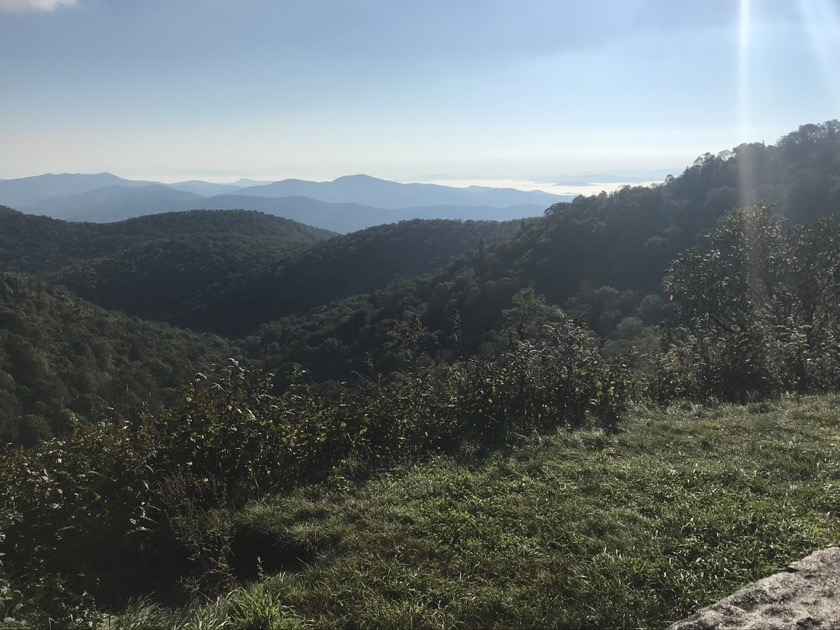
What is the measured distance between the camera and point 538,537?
10.0 feet

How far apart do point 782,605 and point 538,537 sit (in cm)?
120

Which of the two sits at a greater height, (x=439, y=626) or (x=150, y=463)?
(x=150, y=463)

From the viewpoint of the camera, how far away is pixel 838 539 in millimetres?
2820

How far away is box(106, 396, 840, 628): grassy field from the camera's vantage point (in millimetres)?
2449

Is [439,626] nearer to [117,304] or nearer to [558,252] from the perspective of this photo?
[558,252]

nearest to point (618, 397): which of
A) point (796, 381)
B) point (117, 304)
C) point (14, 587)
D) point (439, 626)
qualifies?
point (796, 381)

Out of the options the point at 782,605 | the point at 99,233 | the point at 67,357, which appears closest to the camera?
the point at 782,605

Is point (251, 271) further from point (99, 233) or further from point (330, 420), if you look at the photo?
point (330, 420)

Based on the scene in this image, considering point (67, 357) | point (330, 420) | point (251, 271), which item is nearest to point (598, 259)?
point (67, 357)

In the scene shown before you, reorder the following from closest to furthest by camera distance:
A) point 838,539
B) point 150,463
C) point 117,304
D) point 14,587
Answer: point 14,587 < point 838,539 < point 150,463 < point 117,304

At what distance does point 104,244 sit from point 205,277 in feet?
89.6

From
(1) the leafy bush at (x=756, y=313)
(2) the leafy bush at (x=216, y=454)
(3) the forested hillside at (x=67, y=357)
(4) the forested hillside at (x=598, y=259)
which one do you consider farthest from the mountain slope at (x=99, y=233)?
(2) the leafy bush at (x=216, y=454)

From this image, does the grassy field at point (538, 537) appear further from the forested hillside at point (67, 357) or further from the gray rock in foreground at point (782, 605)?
the forested hillside at point (67, 357)

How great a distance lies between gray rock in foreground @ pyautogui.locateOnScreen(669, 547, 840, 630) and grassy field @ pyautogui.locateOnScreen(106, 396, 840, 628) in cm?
18
